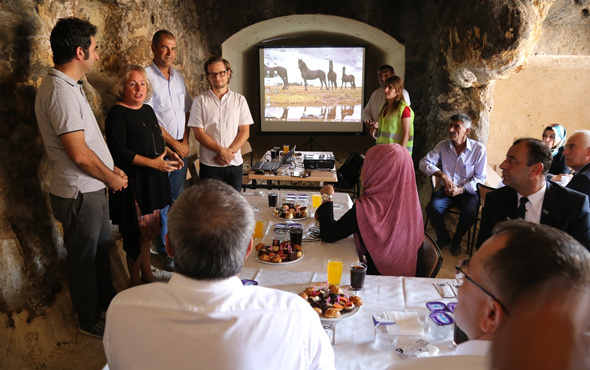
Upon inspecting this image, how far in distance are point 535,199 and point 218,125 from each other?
2418 millimetres

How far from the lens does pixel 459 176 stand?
169 inches

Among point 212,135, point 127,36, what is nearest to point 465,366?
point 212,135

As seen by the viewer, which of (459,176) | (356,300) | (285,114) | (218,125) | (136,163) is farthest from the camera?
(285,114)

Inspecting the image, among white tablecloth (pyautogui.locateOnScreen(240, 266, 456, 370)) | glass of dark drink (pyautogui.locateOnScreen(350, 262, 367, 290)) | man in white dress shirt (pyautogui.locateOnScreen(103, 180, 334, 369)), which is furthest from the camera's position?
glass of dark drink (pyautogui.locateOnScreen(350, 262, 367, 290))

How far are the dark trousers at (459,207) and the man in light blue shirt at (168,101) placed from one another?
2.48 m

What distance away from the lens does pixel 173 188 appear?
3631 millimetres

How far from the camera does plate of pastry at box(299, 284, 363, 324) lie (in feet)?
4.94

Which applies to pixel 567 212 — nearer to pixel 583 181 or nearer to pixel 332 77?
pixel 583 181

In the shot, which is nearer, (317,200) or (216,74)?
(317,200)

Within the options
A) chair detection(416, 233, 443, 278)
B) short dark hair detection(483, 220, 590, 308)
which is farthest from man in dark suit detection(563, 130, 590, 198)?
short dark hair detection(483, 220, 590, 308)

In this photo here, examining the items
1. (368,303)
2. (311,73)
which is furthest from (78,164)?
(311,73)

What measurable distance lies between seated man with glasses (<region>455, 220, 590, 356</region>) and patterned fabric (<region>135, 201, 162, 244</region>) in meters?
2.47

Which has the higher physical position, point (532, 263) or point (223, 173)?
point (532, 263)

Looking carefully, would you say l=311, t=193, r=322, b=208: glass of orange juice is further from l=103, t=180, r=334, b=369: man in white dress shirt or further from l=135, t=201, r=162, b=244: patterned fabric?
l=103, t=180, r=334, b=369: man in white dress shirt
